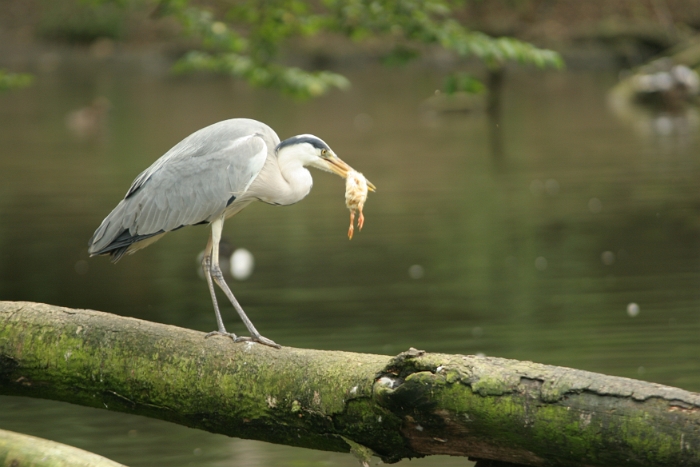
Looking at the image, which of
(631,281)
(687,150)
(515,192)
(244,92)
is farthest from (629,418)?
(244,92)

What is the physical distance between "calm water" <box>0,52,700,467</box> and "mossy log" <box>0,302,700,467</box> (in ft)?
4.22

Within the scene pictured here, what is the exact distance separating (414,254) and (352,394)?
5.94 meters

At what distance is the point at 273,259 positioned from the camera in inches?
363

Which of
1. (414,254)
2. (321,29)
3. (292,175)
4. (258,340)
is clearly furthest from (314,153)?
(321,29)

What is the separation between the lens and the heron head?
4.21m

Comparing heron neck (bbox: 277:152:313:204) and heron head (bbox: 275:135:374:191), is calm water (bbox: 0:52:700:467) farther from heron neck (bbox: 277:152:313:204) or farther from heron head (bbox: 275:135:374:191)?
heron head (bbox: 275:135:374:191)

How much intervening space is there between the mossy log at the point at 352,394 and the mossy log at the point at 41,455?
476 millimetres

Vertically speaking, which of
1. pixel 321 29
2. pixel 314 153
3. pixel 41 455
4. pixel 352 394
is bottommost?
pixel 41 455

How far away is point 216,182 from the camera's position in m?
4.27

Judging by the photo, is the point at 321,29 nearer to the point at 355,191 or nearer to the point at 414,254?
the point at 414,254

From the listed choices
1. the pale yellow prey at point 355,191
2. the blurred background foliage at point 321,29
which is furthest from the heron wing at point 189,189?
the blurred background foliage at point 321,29

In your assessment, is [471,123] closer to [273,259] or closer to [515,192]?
[515,192]

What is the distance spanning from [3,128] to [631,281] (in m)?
15.0

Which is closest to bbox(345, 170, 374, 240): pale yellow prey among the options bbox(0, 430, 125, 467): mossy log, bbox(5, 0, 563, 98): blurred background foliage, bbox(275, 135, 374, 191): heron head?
bbox(275, 135, 374, 191): heron head
